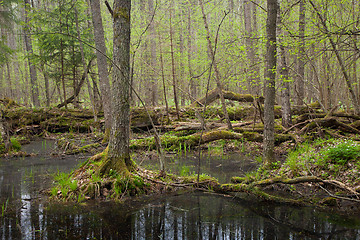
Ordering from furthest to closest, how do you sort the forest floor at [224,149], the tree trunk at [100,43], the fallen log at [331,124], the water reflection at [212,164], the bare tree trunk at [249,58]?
the tree trunk at [100,43], the fallen log at [331,124], the bare tree trunk at [249,58], the water reflection at [212,164], the forest floor at [224,149]

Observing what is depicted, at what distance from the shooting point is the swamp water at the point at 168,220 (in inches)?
140

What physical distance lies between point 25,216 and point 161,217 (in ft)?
7.51

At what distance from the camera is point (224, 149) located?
9961 millimetres

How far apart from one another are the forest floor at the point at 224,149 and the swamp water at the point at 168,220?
350 mm

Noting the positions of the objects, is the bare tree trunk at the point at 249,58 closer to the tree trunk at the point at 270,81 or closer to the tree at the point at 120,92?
the tree trunk at the point at 270,81

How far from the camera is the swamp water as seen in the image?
3.55 meters

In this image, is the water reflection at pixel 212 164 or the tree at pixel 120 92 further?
the water reflection at pixel 212 164

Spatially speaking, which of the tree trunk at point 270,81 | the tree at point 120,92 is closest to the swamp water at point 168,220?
the tree at point 120,92

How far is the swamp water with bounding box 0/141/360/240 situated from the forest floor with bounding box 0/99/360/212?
350 millimetres

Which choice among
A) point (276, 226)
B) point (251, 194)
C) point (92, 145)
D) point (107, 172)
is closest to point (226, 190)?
point (251, 194)

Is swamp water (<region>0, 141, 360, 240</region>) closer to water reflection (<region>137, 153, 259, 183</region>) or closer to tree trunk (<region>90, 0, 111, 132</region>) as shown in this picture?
water reflection (<region>137, 153, 259, 183</region>)

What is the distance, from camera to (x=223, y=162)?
8148 mm

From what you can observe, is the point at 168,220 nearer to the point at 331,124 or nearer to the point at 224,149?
the point at 224,149

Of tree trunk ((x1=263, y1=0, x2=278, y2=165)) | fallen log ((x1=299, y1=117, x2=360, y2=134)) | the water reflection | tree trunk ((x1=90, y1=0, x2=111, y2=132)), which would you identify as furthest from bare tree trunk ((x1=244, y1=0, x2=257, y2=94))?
tree trunk ((x1=90, y1=0, x2=111, y2=132))
